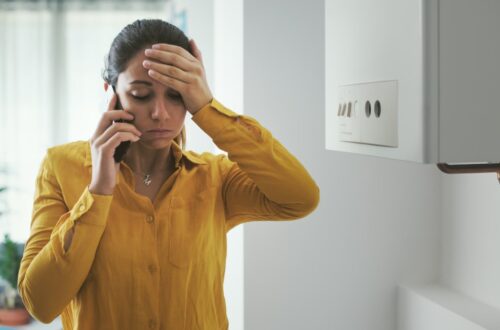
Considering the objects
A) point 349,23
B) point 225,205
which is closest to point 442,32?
point 349,23

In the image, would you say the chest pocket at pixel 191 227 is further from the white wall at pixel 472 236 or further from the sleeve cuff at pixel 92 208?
the white wall at pixel 472 236

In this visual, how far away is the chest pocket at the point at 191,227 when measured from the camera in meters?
1.23

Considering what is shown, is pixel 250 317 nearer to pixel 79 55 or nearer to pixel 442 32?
pixel 442 32

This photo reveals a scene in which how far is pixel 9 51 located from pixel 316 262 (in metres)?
3.45

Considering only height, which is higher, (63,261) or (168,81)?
(168,81)

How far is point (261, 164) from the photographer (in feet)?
3.91

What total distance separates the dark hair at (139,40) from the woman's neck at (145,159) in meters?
0.15

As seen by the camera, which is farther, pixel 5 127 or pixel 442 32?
pixel 5 127

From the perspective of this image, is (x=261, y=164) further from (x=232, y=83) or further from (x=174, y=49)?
(x=232, y=83)

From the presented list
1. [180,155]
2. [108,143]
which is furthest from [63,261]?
[180,155]

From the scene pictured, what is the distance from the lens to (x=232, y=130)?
46.2 inches

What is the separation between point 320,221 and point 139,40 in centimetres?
96

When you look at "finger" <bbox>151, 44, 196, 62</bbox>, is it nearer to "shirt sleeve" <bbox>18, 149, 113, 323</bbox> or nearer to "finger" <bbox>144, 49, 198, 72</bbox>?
"finger" <bbox>144, 49, 198, 72</bbox>

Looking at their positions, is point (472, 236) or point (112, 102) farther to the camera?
point (472, 236)
